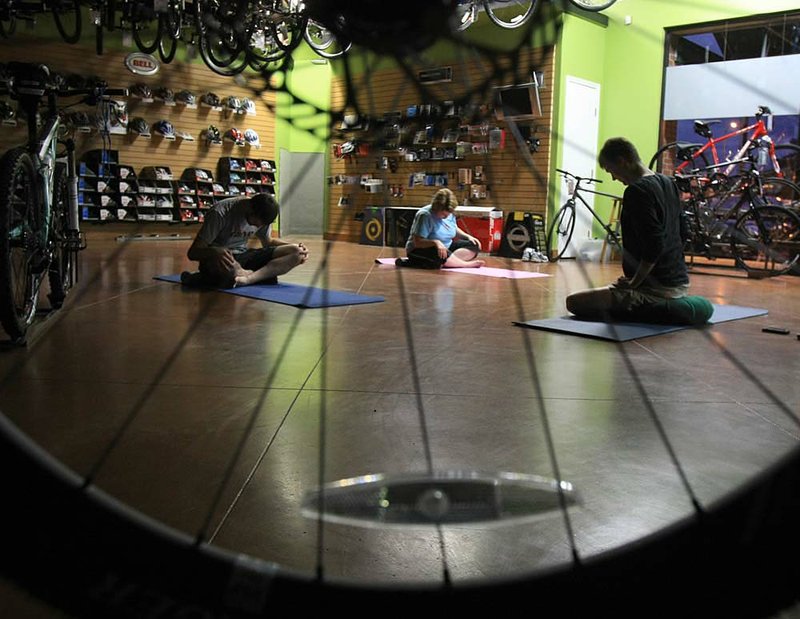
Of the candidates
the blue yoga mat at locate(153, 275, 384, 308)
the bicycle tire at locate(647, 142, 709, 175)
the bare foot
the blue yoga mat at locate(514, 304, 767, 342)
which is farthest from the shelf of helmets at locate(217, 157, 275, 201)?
the bicycle tire at locate(647, 142, 709, 175)

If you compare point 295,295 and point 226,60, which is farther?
point 295,295

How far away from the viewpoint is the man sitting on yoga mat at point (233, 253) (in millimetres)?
3230

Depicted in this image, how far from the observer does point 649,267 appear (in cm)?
249

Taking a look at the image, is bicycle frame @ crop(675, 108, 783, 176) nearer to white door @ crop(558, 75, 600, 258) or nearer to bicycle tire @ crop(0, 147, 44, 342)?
white door @ crop(558, 75, 600, 258)

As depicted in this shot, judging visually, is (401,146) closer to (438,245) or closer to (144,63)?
(144,63)

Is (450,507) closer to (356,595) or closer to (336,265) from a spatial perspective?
(356,595)

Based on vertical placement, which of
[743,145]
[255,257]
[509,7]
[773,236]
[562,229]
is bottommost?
[255,257]

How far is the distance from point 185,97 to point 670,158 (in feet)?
12.9

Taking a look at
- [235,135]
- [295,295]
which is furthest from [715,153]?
[235,135]

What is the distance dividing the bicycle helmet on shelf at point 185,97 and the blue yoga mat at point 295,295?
2.17 meters

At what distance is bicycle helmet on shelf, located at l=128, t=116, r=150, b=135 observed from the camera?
2.19ft

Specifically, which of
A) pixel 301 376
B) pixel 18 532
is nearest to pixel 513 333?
pixel 301 376

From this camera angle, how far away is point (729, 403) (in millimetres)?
1512

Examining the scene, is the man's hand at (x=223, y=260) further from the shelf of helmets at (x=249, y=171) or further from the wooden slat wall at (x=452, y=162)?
the wooden slat wall at (x=452, y=162)
